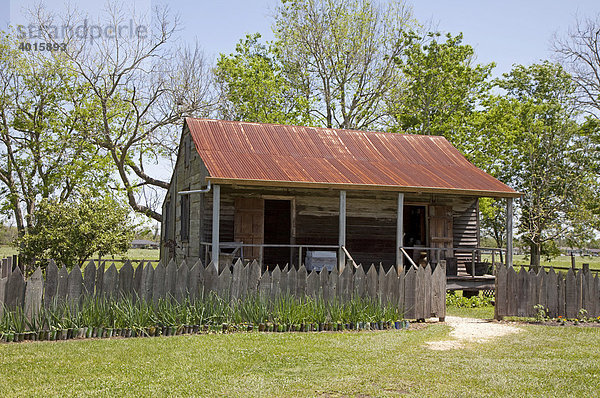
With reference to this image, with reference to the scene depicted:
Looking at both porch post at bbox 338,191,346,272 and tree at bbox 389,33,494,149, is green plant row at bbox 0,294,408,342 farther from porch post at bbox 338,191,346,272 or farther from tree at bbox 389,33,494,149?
tree at bbox 389,33,494,149

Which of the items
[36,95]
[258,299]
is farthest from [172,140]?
[258,299]

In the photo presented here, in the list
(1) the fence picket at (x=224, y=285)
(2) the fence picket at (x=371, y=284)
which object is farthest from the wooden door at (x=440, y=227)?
(1) the fence picket at (x=224, y=285)

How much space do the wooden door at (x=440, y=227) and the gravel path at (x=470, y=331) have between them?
16.5 feet

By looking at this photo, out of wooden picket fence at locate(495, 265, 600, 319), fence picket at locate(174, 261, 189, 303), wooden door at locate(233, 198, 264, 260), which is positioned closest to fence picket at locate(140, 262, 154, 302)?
fence picket at locate(174, 261, 189, 303)

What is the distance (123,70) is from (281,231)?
14562 millimetres

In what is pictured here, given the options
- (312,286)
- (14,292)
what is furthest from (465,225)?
(14,292)

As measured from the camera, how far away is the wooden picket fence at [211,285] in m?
9.49

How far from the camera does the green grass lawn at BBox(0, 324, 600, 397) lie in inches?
270

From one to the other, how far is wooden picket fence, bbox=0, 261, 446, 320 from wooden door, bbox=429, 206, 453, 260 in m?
5.91

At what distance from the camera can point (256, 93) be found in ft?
111

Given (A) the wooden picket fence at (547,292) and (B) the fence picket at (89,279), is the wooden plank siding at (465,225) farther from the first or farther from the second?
(B) the fence picket at (89,279)

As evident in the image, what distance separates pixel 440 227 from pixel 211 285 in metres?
9.71

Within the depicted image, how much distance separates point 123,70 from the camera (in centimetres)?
2944

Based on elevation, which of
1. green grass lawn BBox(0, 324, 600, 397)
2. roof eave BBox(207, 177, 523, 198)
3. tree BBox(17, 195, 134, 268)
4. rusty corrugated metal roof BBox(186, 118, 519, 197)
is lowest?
green grass lawn BBox(0, 324, 600, 397)
